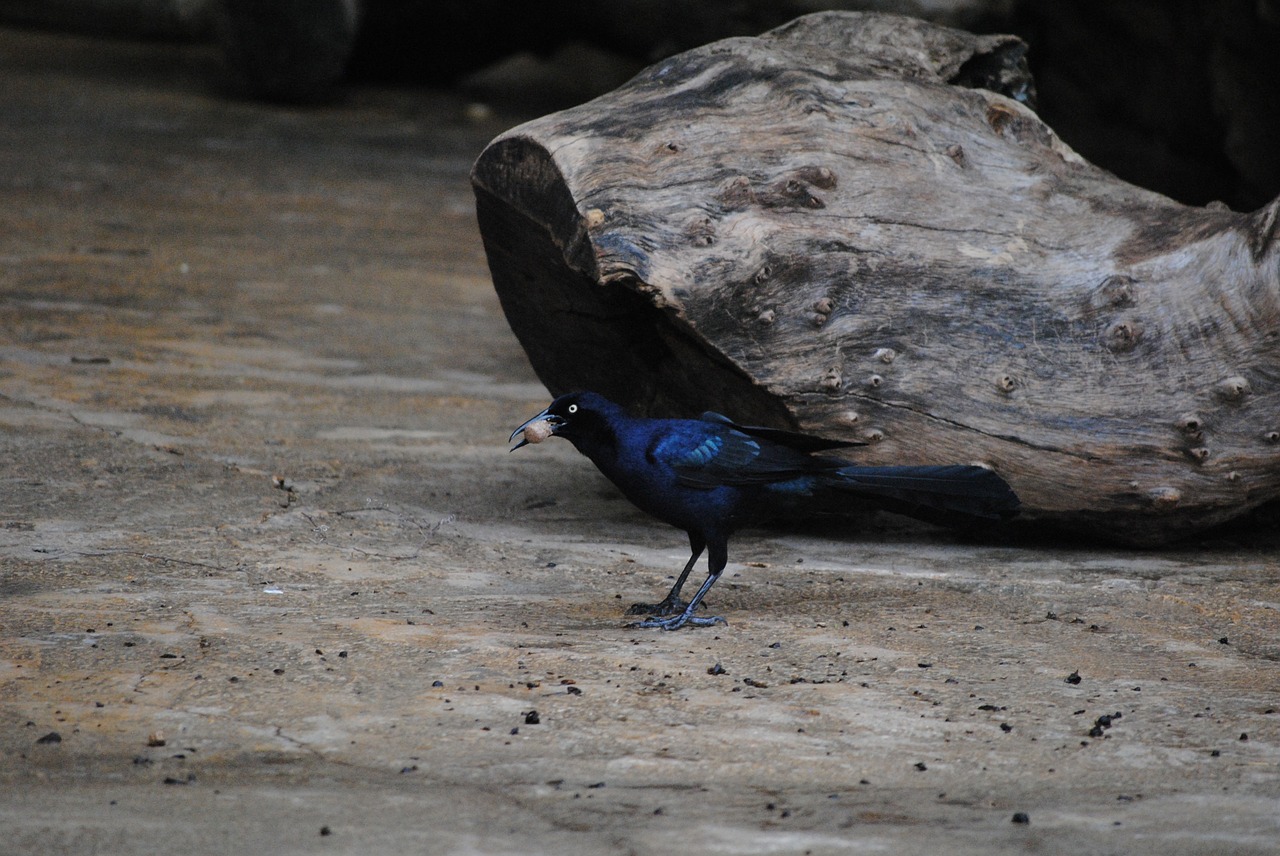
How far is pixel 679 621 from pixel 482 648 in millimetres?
550

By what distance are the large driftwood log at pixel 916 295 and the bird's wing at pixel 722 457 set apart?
36 centimetres

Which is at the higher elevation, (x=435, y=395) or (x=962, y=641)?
(x=962, y=641)

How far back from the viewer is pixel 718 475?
3703 millimetres

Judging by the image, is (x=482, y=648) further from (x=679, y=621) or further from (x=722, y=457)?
(x=722, y=457)

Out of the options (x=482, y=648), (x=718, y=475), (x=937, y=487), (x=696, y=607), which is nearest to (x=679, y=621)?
(x=696, y=607)

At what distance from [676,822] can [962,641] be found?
1329 mm

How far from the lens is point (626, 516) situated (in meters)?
4.82

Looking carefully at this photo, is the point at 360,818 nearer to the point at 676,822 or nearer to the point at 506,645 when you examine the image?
the point at 676,822

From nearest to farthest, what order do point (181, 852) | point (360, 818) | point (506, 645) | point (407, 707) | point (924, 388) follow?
point (181, 852), point (360, 818), point (407, 707), point (506, 645), point (924, 388)

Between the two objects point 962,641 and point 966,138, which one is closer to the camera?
point 962,641

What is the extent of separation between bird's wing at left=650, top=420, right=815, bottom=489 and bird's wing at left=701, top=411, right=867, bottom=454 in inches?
0.4

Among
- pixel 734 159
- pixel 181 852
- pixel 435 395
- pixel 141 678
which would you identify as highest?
pixel 734 159

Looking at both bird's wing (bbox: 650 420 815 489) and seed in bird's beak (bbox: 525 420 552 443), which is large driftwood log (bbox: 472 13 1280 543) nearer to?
bird's wing (bbox: 650 420 815 489)

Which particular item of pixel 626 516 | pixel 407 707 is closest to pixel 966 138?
pixel 626 516
